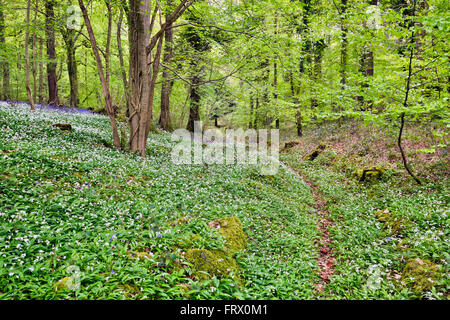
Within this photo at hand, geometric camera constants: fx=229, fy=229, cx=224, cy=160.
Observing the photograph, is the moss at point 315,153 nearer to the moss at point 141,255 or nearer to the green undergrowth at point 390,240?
the green undergrowth at point 390,240

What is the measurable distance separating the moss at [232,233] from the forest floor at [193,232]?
4 centimetres

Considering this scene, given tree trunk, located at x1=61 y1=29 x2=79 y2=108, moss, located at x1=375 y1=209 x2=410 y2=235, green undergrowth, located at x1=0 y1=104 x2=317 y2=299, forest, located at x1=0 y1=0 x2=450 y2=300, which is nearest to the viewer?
green undergrowth, located at x1=0 y1=104 x2=317 y2=299

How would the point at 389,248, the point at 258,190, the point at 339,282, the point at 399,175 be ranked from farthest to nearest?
the point at 399,175 → the point at 258,190 → the point at 389,248 → the point at 339,282

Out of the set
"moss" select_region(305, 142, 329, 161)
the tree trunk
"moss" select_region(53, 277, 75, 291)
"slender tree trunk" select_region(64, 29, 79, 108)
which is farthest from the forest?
"slender tree trunk" select_region(64, 29, 79, 108)

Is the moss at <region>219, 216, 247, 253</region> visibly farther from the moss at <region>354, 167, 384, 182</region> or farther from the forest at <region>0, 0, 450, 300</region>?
the moss at <region>354, 167, 384, 182</region>

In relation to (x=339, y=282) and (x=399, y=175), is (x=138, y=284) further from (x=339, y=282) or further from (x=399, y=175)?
(x=399, y=175)

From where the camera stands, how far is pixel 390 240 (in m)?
6.18

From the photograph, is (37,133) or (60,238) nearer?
(60,238)

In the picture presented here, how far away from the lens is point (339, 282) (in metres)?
4.98

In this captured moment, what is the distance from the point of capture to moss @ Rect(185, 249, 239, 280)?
14.7 feet

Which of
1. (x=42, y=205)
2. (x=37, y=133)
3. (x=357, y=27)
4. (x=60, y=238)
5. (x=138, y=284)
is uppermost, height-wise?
(x=357, y=27)

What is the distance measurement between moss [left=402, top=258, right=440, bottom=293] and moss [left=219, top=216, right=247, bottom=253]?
3447mm

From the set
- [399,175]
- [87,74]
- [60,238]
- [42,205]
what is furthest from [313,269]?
[87,74]

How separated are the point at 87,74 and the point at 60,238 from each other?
30.4m
